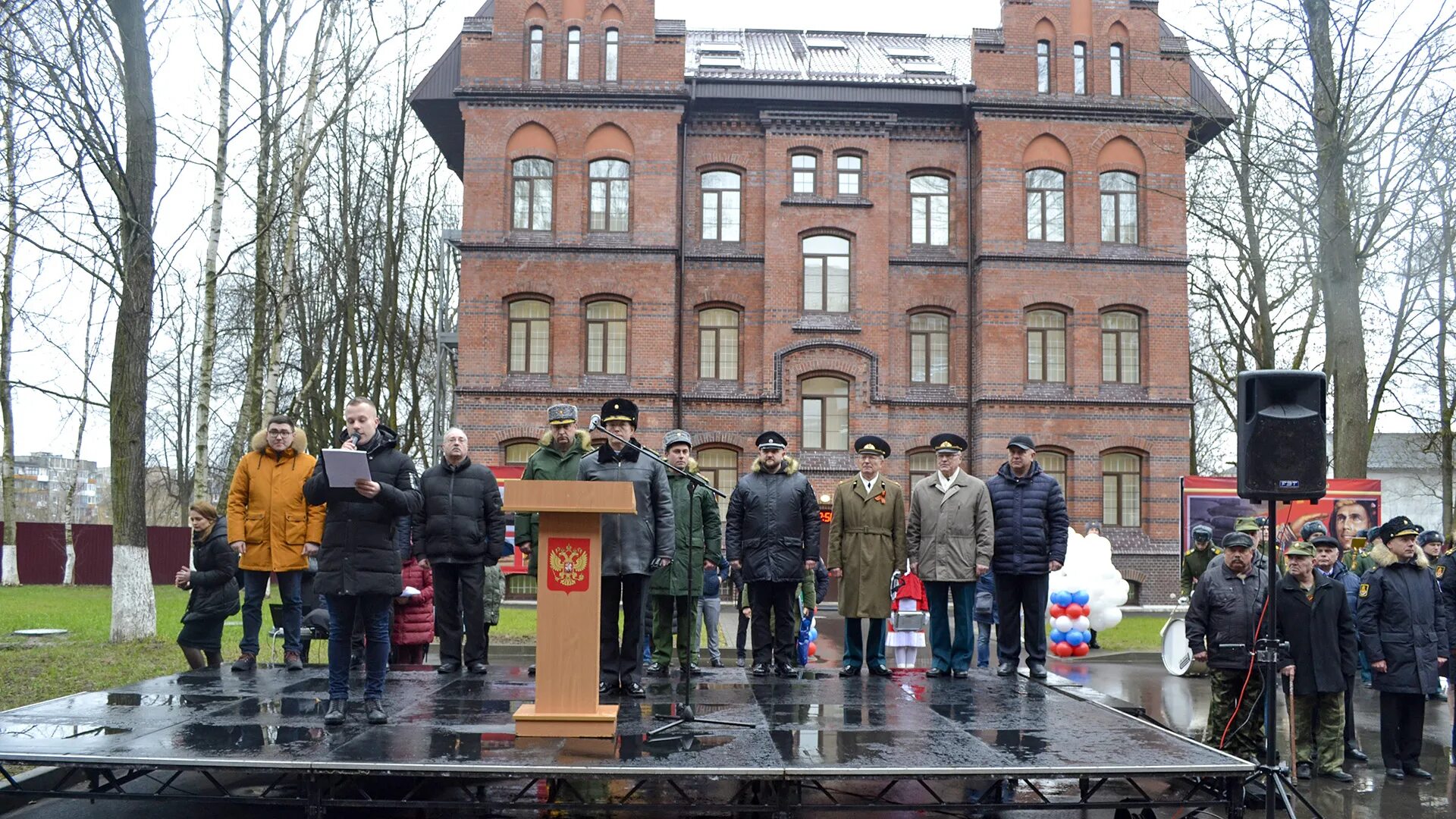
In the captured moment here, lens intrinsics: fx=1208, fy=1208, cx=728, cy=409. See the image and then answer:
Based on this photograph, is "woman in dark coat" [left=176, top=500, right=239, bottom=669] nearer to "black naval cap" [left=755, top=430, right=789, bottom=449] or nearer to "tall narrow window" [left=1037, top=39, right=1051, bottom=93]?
"black naval cap" [left=755, top=430, right=789, bottom=449]

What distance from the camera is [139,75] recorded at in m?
15.7

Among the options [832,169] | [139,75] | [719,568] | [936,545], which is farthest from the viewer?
[832,169]

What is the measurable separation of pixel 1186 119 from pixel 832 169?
26.3 feet

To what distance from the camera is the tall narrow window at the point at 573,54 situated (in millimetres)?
28625

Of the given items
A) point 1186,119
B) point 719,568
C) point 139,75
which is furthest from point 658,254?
point 719,568

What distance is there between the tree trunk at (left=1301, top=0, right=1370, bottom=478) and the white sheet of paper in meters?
15.5

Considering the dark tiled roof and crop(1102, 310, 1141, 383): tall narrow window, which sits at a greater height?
the dark tiled roof

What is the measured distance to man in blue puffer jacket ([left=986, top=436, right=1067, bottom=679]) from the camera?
33.2 ft

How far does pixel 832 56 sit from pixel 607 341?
1015cm

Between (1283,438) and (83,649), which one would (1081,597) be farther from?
(83,649)

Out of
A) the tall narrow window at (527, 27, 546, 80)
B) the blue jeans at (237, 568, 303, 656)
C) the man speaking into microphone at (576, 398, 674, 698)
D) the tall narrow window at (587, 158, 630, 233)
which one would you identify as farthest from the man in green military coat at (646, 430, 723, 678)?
the tall narrow window at (527, 27, 546, 80)

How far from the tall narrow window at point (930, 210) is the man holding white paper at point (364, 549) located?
22905 millimetres

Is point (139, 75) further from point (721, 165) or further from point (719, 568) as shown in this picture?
point (721, 165)

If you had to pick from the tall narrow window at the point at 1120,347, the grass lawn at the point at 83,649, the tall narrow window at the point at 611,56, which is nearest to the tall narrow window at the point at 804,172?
the tall narrow window at the point at 611,56
